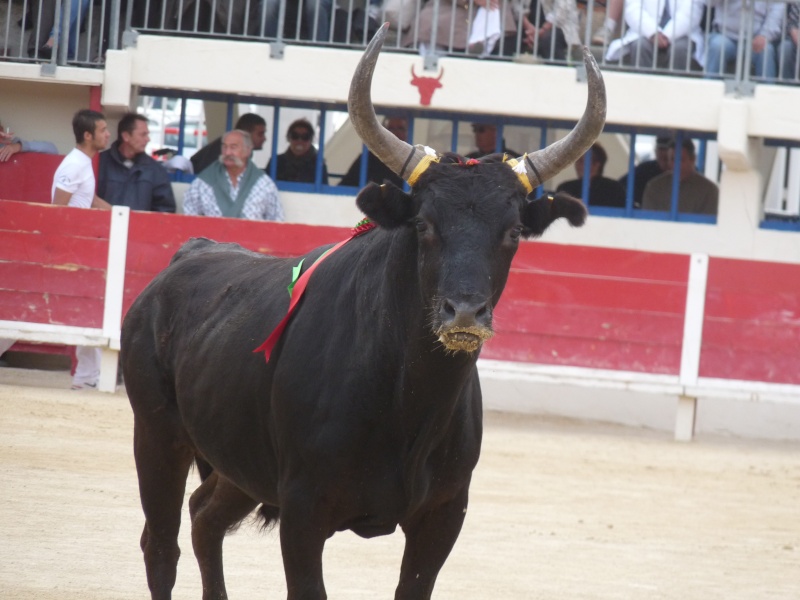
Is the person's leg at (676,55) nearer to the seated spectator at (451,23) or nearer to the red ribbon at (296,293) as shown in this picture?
the seated spectator at (451,23)

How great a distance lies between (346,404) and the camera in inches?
132

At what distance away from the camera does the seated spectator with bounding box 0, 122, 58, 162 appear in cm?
1035

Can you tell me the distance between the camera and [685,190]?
10.8 m

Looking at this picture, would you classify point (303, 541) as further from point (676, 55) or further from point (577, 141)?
point (676, 55)

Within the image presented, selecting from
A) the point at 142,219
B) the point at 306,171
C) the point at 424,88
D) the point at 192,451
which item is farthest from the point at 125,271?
the point at 192,451

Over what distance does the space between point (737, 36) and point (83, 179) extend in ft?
17.1

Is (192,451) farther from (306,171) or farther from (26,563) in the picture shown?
(306,171)

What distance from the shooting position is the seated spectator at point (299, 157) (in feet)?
35.4

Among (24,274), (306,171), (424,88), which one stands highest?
(424,88)

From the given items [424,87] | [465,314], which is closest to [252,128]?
[424,87]

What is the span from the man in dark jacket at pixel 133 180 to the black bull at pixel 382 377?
6.25 meters

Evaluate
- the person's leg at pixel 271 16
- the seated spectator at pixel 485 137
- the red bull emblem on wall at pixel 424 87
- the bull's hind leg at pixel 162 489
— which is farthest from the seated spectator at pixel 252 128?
the bull's hind leg at pixel 162 489

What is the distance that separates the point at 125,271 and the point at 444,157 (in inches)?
265

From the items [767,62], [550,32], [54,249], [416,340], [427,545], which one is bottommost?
[427,545]
